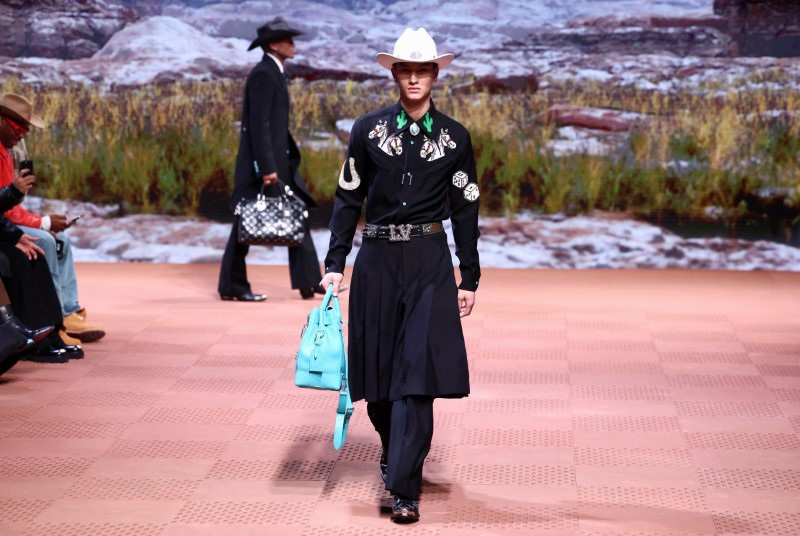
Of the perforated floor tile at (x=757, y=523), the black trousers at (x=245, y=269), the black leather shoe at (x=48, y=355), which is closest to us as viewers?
the perforated floor tile at (x=757, y=523)

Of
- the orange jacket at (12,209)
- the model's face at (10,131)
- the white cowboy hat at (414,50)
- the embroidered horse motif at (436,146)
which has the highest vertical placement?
the white cowboy hat at (414,50)

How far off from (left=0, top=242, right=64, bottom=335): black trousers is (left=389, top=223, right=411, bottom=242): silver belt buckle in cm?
263

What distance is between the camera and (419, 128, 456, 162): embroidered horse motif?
13.3ft

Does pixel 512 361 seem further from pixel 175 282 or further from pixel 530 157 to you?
pixel 530 157

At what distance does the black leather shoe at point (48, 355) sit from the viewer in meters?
6.39

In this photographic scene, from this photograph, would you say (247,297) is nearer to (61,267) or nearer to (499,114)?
(61,267)

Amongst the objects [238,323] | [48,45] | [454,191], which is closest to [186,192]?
[48,45]

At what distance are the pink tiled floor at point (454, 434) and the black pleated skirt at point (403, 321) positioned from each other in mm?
398

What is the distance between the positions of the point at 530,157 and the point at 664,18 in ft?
5.22

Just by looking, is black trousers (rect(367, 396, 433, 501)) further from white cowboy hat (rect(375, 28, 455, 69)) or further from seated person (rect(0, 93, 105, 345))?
seated person (rect(0, 93, 105, 345))

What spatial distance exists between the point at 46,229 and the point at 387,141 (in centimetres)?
292

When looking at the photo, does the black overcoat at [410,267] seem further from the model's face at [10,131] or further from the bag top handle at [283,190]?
the bag top handle at [283,190]

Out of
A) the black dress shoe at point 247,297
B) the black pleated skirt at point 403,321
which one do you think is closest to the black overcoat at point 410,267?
the black pleated skirt at point 403,321

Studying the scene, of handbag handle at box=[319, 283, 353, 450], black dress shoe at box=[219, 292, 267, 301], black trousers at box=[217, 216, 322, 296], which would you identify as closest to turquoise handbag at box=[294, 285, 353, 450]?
handbag handle at box=[319, 283, 353, 450]
